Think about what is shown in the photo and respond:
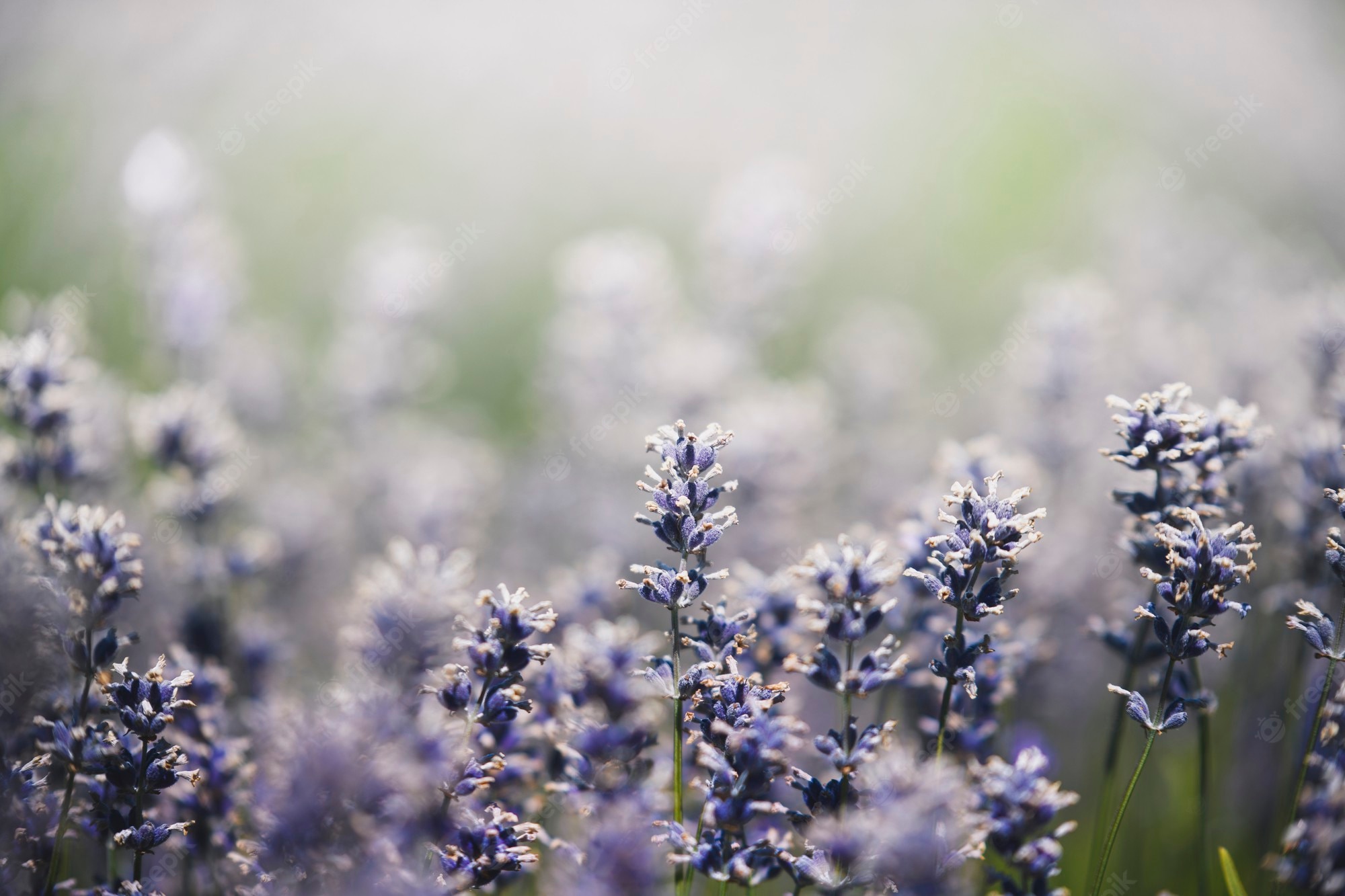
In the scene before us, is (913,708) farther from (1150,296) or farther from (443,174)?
(443,174)

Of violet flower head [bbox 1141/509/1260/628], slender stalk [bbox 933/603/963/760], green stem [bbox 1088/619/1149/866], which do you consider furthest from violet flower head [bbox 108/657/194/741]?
green stem [bbox 1088/619/1149/866]

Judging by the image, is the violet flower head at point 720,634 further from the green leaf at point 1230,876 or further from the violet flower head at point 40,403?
the violet flower head at point 40,403

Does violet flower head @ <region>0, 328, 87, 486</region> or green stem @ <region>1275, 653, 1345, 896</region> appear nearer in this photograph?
green stem @ <region>1275, 653, 1345, 896</region>

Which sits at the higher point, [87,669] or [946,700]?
[87,669]

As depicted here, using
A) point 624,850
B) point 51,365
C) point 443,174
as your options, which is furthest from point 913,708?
point 443,174

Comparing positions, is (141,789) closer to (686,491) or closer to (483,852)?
(483,852)

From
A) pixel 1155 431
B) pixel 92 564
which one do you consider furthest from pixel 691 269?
pixel 92 564

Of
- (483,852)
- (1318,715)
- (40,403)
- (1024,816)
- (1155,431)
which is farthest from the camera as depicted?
(40,403)

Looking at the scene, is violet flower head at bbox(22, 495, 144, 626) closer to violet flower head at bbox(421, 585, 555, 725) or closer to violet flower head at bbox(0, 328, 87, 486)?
violet flower head at bbox(0, 328, 87, 486)

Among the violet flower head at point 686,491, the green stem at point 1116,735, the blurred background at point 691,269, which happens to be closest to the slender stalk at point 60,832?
the blurred background at point 691,269
